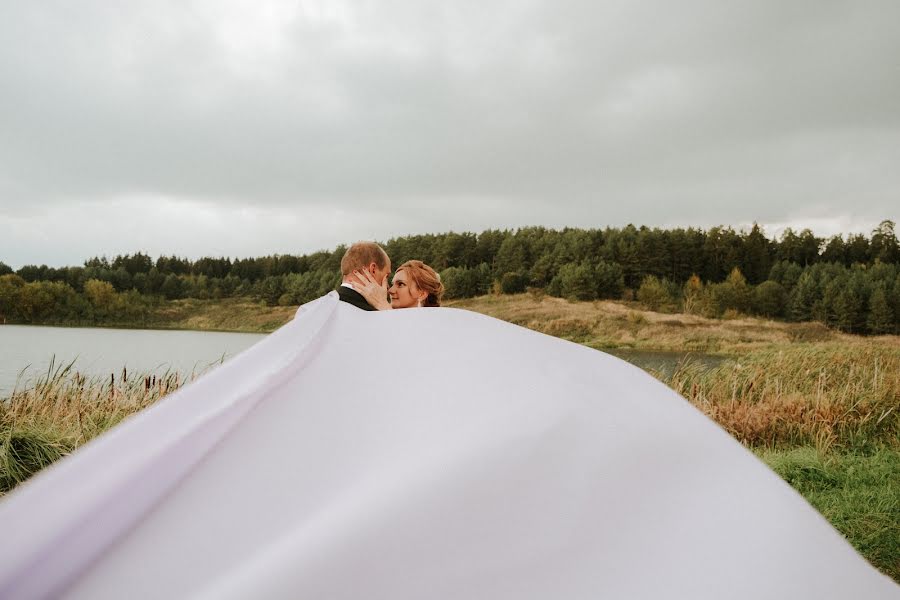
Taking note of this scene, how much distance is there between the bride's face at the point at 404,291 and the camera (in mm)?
5816

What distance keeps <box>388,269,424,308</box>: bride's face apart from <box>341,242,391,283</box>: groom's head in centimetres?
62

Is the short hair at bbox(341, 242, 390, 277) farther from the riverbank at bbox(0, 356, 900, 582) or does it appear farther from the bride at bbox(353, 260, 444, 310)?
the riverbank at bbox(0, 356, 900, 582)

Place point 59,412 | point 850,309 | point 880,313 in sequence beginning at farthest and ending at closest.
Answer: point 850,309 < point 880,313 < point 59,412

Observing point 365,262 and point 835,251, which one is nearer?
point 365,262

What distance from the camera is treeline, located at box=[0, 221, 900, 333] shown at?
38.1m

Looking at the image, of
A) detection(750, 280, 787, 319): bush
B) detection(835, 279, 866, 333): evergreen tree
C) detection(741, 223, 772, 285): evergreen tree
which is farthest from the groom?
detection(741, 223, 772, 285): evergreen tree

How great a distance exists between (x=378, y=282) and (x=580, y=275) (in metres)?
41.5

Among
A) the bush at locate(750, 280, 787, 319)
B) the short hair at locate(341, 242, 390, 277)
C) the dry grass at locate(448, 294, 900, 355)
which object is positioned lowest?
the dry grass at locate(448, 294, 900, 355)

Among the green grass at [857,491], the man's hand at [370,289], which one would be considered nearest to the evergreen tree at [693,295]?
the green grass at [857,491]

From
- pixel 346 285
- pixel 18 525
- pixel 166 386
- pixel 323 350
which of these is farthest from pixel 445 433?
pixel 166 386

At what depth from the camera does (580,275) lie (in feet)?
148

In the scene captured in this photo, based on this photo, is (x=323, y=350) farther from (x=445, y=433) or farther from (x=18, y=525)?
(x=18, y=525)

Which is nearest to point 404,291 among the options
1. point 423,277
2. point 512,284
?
point 423,277

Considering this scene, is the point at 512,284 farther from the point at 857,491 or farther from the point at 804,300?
the point at 857,491
